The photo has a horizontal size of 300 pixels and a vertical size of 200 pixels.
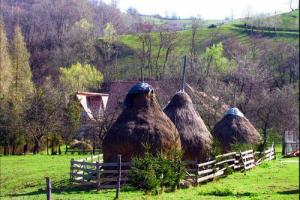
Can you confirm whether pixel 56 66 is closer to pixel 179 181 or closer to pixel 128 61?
pixel 128 61

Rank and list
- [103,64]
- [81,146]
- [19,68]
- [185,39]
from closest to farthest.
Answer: [81,146] → [19,68] → [103,64] → [185,39]

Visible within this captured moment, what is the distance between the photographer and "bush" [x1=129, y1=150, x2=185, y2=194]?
66.2 ft

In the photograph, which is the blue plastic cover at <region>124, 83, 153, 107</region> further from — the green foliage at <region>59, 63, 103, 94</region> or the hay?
the green foliage at <region>59, 63, 103, 94</region>

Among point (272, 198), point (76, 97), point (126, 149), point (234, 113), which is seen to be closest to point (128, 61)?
point (76, 97)

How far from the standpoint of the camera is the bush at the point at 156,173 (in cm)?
2019

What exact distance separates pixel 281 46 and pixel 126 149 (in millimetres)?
72567

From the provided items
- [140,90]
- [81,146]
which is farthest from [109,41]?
[140,90]

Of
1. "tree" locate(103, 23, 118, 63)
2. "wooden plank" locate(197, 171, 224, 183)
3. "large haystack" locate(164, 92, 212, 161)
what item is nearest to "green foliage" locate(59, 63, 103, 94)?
"tree" locate(103, 23, 118, 63)

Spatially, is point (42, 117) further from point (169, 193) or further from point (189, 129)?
point (169, 193)

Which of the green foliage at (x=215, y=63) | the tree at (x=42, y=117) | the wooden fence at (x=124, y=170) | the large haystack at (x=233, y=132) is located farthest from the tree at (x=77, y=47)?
the wooden fence at (x=124, y=170)

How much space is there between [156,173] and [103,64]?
8001 centimetres

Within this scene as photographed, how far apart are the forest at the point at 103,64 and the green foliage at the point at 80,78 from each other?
0.54 ft

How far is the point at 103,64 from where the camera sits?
328ft

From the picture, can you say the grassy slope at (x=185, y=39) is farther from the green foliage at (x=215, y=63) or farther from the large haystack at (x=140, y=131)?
the large haystack at (x=140, y=131)
